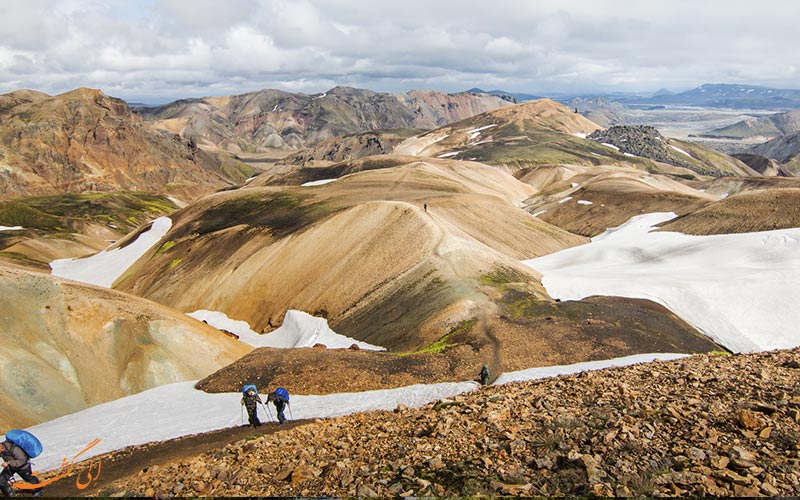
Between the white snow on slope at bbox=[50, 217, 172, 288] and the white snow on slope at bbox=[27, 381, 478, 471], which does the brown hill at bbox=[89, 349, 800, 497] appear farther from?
the white snow on slope at bbox=[50, 217, 172, 288]

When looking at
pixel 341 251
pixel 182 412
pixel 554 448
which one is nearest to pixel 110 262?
pixel 341 251

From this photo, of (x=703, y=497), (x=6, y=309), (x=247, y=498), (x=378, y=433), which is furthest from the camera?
(x=6, y=309)

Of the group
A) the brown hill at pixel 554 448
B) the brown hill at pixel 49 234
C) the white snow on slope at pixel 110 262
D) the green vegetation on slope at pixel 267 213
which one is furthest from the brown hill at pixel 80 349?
the brown hill at pixel 49 234

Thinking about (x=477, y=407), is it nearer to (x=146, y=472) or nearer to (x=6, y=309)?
(x=146, y=472)

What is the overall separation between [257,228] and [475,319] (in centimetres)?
4998

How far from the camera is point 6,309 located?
36.4 metres

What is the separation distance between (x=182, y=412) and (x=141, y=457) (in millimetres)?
10078

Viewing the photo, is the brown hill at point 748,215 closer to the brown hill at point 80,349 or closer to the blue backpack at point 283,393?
the brown hill at point 80,349

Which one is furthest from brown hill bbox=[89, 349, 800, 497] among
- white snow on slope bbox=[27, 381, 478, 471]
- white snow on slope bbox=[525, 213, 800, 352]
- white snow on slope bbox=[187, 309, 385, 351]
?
white snow on slope bbox=[525, 213, 800, 352]

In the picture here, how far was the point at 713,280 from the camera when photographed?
50.9m

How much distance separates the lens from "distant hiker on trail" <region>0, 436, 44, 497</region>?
13945mm

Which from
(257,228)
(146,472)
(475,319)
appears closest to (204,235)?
(257,228)

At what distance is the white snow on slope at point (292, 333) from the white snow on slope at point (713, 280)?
847 inches

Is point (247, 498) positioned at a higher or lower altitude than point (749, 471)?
lower
